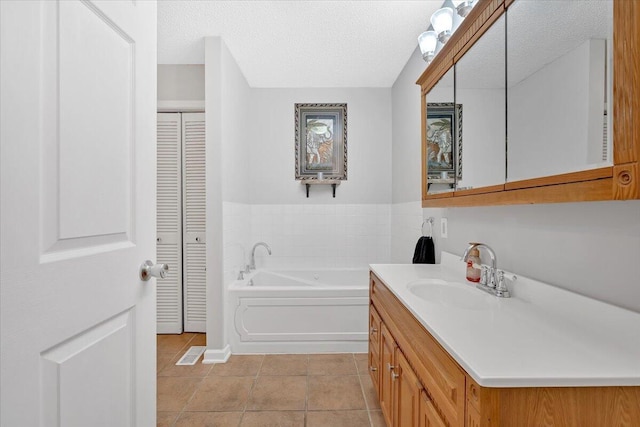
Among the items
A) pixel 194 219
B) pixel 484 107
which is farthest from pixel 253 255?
pixel 484 107

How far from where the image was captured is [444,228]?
205cm

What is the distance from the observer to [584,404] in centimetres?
67

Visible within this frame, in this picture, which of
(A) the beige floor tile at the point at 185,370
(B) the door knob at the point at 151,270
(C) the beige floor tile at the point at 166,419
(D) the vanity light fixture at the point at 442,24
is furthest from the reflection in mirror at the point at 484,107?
(A) the beige floor tile at the point at 185,370

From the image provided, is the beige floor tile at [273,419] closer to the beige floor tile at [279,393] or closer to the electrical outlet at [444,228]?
the beige floor tile at [279,393]

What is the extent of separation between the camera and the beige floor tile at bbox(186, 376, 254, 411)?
76.2 inches

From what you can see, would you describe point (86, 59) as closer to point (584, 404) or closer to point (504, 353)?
point (504, 353)

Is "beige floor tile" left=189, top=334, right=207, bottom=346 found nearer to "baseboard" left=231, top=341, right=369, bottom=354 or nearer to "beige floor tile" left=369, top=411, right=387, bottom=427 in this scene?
"baseboard" left=231, top=341, right=369, bottom=354

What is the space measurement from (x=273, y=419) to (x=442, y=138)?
194 centimetres

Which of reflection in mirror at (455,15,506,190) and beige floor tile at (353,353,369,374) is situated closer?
reflection in mirror at (455,15,506,190)

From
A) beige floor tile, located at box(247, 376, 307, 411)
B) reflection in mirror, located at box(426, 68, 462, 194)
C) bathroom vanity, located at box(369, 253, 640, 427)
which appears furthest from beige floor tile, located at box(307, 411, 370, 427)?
reflection in mirror, located at box(426, 68, 462, 194)

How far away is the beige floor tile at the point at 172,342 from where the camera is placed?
2737mm

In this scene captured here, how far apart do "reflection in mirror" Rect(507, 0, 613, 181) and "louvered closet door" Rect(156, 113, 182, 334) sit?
2825 millimetres

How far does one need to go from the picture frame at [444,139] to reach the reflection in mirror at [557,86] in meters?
0.44

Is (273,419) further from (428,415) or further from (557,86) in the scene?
(557,86)
